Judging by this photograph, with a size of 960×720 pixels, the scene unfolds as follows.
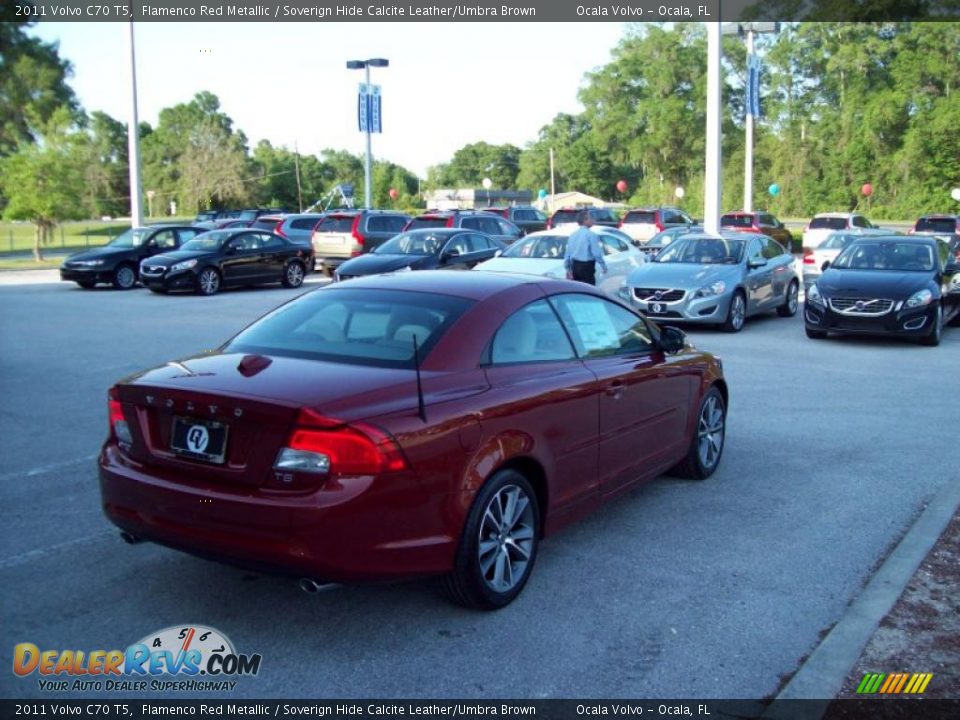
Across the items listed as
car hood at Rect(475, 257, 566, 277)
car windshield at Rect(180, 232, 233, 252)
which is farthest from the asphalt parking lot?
car windshield at Rect(180, 232, 233, 252)

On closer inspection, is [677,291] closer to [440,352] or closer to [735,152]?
[440,352]

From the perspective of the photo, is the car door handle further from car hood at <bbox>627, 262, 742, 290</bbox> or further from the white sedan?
the white sedan

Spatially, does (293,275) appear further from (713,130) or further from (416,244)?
(713,130)

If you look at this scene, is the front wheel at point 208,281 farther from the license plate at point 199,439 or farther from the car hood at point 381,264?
the license plate at point 199,439

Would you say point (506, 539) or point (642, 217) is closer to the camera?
point (506, 539)

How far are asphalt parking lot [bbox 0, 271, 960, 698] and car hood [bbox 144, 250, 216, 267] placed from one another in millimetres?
12661

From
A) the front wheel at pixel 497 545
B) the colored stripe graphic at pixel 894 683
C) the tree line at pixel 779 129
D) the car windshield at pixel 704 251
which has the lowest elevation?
the colored stripe graphic at pixel 894 683

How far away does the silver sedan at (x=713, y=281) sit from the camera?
15297 mm

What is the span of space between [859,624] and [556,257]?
13.3 m

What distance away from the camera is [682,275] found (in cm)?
1569

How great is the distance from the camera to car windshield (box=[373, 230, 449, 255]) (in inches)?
786

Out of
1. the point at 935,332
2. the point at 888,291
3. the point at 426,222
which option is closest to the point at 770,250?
the point at 888,291

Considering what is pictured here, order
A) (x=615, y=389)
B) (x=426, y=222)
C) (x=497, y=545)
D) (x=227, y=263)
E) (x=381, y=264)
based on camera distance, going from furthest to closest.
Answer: (x=426, y=222)
(x=227, y=263)
(x=381, y=264)
(x=615, y=389)
(x=497, y=545)

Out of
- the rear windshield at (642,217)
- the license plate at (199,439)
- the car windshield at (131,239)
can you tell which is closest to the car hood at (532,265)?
the car windshield at (131,239)
